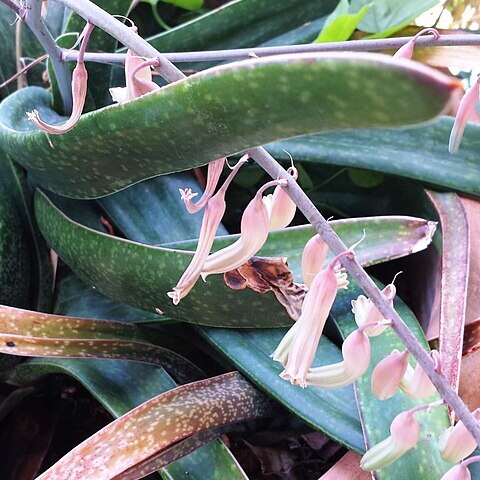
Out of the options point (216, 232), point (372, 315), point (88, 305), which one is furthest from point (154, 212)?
point (372, 315)

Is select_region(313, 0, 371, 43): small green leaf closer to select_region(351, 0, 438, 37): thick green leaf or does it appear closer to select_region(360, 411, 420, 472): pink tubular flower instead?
select_region(351, 0, 438, 37): thick green leaf

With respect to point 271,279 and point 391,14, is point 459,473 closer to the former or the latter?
point 271,279

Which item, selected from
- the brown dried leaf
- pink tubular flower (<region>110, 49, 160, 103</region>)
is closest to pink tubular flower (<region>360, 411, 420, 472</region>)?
the brown dried leaf

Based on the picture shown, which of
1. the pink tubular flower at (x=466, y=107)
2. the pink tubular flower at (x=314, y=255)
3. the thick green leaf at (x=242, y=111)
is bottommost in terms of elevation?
the pink tubular flower at (x=314, y=255)

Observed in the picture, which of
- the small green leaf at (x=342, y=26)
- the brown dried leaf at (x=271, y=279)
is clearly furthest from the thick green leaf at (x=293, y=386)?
the small green leaf at (x=342, y=26)

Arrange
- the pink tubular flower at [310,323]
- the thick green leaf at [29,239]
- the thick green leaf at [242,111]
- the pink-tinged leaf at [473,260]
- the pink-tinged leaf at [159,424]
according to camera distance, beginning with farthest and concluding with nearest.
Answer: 1. the thick green leaf at [29,239]
2. the pink-tinged leaf at [473,260]
3. the pink-tinged leaf at [159,424]
4. the pink tubular flower at [310,323]
5. the thick green leaf at [242,111]

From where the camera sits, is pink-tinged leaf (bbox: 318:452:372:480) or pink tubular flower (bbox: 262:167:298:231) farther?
pink-tinged leaf (bbox: 318:452:372:480)

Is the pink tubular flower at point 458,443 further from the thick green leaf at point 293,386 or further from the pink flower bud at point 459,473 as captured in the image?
the thick green leaf at point 293,386
